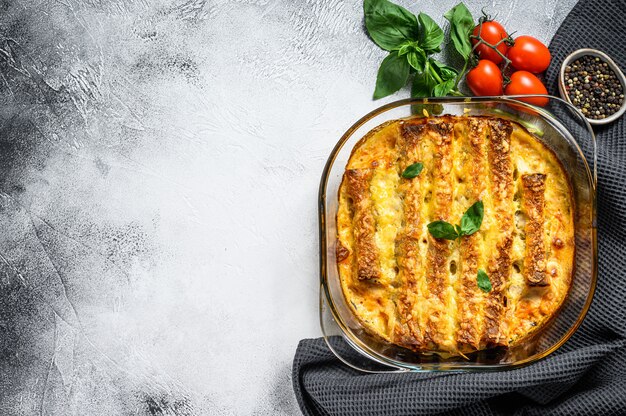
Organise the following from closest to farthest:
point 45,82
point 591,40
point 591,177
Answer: point 591,177, point 591,40, point 45,82

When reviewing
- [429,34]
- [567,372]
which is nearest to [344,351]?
[567,372]

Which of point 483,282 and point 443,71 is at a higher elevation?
point 443,71

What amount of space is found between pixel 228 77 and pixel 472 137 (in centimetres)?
130

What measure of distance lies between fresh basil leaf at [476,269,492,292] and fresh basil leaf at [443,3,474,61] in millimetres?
1074

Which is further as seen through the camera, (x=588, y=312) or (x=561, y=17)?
(x=561, y=17)

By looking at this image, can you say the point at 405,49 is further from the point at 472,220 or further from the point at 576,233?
the point at 576,233

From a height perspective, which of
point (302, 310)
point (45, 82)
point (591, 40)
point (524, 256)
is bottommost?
point (302, 310)

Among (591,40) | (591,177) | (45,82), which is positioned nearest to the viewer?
(591,177)

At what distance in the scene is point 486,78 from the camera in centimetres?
325

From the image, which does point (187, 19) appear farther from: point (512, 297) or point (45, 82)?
point (512, 297)

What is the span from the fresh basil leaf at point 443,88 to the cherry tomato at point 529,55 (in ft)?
1.10

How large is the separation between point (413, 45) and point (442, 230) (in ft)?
3.09

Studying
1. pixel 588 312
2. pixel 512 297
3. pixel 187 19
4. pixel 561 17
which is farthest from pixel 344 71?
pixel 588 312

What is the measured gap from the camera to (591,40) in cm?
330
